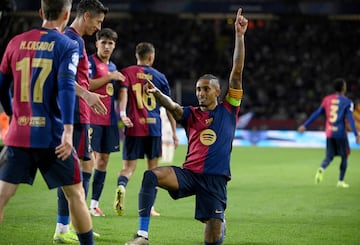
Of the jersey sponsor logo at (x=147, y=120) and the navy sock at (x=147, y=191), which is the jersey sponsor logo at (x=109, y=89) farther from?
the navy sock at (x=147, y=191)

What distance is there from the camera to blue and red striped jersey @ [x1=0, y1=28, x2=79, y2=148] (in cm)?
579

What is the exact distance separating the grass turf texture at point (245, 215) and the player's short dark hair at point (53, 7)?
289cm

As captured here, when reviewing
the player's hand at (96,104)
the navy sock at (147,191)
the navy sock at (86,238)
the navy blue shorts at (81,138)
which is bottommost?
the navy sock at (86,238)

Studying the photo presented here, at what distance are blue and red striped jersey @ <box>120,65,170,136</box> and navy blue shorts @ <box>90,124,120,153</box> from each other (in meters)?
0.49

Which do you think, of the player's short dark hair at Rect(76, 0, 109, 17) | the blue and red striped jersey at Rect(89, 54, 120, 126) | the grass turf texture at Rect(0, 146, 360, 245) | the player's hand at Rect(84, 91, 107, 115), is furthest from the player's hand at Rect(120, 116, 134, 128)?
the player's hand at Rect(84, 91, 107, 115)

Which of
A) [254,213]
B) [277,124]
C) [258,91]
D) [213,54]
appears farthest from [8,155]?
[213,54]

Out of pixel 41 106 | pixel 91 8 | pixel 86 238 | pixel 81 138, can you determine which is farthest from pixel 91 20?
pixel 86 238

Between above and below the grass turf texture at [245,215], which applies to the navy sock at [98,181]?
above

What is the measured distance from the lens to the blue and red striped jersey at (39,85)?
228 inches

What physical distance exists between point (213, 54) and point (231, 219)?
1247 inches

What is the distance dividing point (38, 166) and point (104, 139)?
4.19 metres

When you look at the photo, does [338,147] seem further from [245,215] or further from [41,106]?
[41,106]

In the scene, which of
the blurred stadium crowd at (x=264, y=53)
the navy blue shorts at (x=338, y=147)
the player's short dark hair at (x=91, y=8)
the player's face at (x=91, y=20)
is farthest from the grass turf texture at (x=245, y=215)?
the blurred stadium crowd at (x=264, y=53)

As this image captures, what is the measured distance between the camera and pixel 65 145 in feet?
18.7
